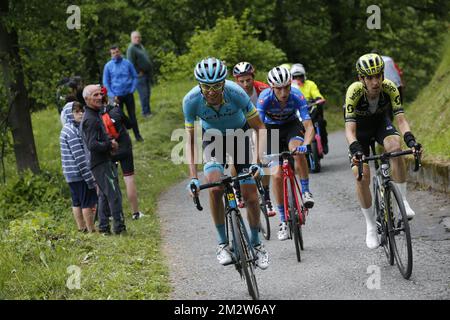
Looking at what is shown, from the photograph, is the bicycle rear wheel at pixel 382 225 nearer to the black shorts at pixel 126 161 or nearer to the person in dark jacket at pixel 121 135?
the person in dark jacket at pixel 121 135

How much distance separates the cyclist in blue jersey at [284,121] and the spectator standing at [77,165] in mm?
2586

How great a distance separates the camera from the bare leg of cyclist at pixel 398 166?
28.7ft

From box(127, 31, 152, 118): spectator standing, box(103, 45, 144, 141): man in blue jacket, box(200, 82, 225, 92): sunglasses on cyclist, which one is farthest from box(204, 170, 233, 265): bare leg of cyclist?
box(127, 31, 152, 118): spectator standing

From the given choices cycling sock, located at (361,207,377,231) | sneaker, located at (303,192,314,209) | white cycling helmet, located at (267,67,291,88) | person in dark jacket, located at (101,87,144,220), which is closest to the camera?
cycling sock, located at (361,207,377,231)

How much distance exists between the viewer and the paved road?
7.82 metres

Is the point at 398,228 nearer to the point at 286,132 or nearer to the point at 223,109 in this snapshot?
the point at 223,109

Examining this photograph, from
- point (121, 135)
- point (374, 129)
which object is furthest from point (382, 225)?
point (121, 135)

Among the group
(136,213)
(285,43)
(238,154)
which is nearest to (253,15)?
(285,43)

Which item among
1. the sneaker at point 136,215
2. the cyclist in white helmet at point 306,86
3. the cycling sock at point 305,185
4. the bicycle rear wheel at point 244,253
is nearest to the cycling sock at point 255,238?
the bicycle rear wheel at point 244,253

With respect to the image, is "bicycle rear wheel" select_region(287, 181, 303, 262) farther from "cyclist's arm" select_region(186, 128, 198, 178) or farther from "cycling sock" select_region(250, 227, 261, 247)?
"cyclist's arm" select_region(186, 128, 198, 178)

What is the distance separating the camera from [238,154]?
8.51 metres

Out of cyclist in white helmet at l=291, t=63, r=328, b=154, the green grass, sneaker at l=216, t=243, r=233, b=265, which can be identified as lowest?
the green grass

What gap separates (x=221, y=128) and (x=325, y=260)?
1929 mm

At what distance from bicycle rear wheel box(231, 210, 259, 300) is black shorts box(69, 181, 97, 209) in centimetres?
443
